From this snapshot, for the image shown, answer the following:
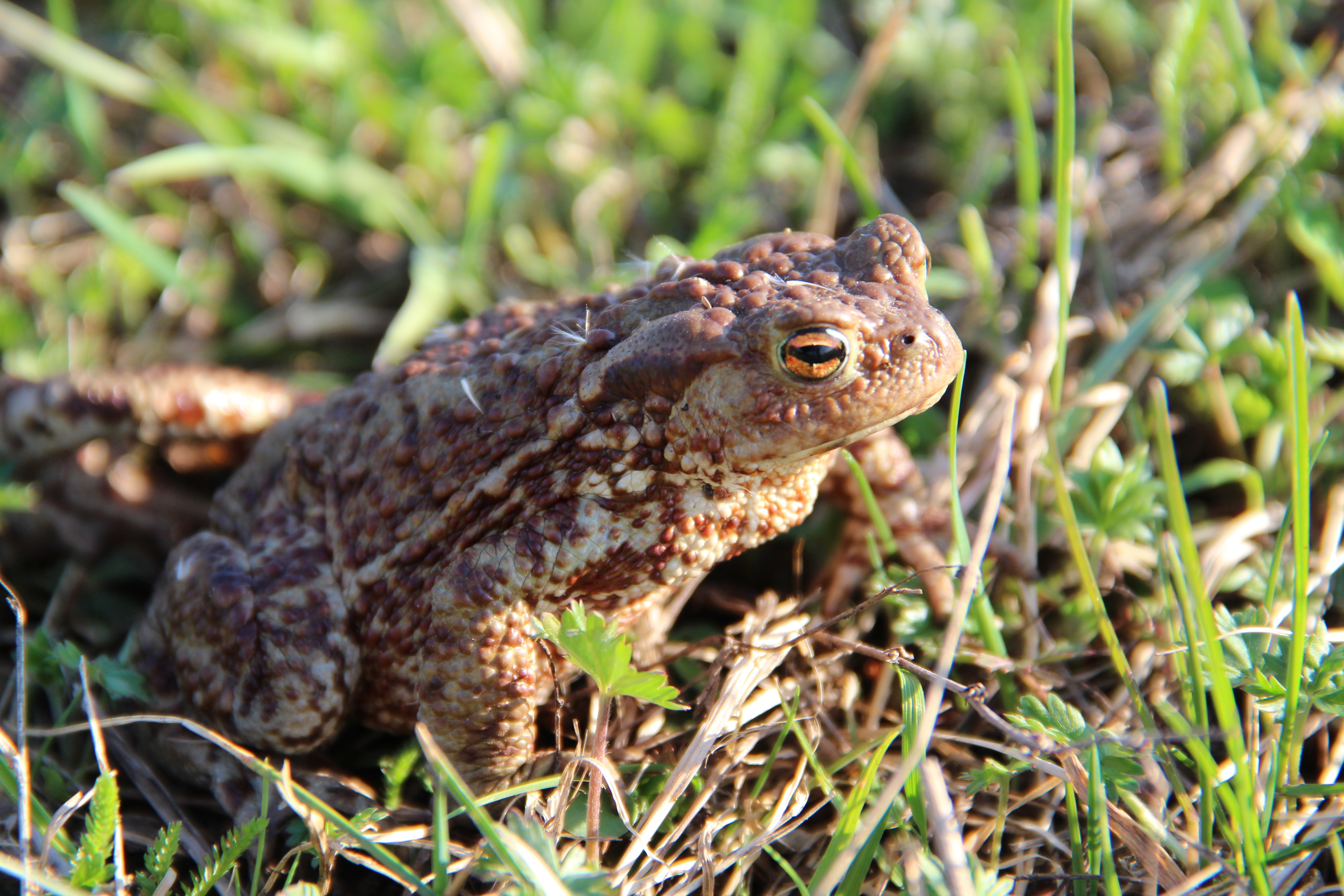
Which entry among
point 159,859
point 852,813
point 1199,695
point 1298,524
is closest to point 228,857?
point 159,859

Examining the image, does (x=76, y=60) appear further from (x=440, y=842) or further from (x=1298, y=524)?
(x=1298, y=524)

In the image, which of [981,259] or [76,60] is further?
[76,60]

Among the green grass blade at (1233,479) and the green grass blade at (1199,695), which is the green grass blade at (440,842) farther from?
the green grass blade at (1233,479)

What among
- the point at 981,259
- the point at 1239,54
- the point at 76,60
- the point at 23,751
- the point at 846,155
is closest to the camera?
the point at 23,751

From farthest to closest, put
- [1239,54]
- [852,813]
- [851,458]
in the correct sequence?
[1239,54] < [851,458] < [852,813]

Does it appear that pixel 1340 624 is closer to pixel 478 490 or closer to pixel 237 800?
pixel 478 490

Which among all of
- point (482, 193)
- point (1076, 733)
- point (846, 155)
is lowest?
point (1076, 733)

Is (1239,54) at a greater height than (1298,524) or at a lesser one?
greater
